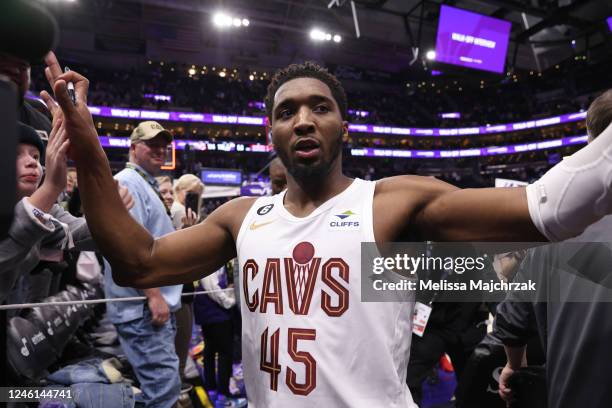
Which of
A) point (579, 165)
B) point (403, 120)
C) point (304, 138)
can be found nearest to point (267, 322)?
point (304, 138)

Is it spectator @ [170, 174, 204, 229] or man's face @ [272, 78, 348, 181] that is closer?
man's face @ [272, 78, 348, 181]

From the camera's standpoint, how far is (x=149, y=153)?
3.14m

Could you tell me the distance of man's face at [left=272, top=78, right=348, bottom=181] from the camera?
1.59 m

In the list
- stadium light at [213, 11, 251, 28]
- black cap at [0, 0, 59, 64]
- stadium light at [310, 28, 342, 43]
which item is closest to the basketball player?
black cap at [0, 0, 59, 64]

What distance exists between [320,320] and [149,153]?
7.39ft

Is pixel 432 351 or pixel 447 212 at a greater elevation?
pixel 447 212

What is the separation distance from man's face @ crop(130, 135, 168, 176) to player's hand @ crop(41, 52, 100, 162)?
1.68 meters

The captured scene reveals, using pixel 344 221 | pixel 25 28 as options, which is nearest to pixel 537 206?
pixel 344 221

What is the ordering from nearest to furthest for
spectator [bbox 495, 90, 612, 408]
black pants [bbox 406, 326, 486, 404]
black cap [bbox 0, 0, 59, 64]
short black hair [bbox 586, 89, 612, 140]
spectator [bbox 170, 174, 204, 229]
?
black cap [bbox 0, 0, 59, 64], spectator [bbox 495, 90, 612, 408], short black hair [bbox 586, 89, 612, 140], black pants [bbox 406, 326, 486, 404], spectator [bbox 170, 174, 204, 229]

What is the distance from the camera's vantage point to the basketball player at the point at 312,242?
1.33 meters

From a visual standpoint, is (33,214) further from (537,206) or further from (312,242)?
(537,206)

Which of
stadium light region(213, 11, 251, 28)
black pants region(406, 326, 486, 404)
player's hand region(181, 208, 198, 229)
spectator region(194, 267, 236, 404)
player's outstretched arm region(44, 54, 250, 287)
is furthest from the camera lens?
stadium light region(213, 11, 251, 28)

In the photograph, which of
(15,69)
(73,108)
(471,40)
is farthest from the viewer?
(471,40)

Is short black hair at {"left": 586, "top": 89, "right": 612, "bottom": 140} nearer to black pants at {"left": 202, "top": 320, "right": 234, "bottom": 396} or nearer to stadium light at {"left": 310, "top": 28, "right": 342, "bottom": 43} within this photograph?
black pants at {"left": 202, "top": 320, "right": 234, "bottom": 396}
